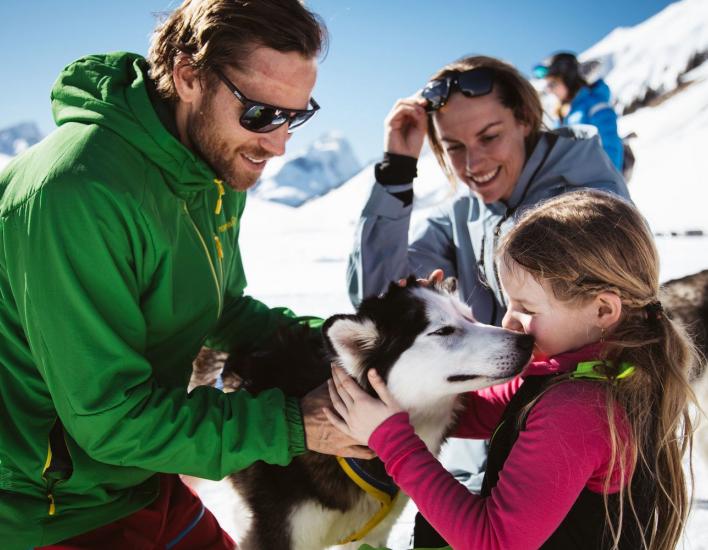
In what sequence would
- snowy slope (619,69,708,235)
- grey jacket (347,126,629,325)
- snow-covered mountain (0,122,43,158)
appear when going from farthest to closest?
snow-covered mountain (0,122,43,158), snowy slope (619,69,708,235), grey jacket (347,126,629,325)

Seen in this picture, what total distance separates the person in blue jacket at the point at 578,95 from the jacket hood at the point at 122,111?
3632mm

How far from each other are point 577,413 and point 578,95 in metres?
3.99

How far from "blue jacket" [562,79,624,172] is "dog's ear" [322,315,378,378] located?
3.21 meters

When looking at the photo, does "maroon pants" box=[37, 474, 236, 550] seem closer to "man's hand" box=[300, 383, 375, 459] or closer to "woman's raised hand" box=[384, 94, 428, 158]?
"man's hand" box=[300, 383, 375, 459]

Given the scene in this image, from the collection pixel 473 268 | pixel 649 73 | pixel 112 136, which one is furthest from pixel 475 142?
pixel 649 73

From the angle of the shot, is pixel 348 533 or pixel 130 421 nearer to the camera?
pixel 130 421

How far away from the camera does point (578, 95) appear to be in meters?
4.73

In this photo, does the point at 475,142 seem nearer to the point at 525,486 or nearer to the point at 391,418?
the point at 391,418

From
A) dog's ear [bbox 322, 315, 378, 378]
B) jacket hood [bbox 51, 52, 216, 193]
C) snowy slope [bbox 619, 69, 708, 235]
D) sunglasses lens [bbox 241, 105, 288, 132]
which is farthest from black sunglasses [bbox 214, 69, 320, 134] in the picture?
snowy slope [bbox 619, 69, 708, 235]

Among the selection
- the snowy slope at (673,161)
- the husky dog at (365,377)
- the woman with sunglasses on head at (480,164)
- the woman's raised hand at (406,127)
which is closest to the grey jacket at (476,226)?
the woman with sunglasses on head at (480,164)

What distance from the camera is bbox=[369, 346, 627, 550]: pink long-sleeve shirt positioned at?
53.3 inches

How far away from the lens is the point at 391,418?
157cm

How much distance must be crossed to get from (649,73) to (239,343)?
4417cm

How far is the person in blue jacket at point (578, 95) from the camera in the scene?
4426 mm
